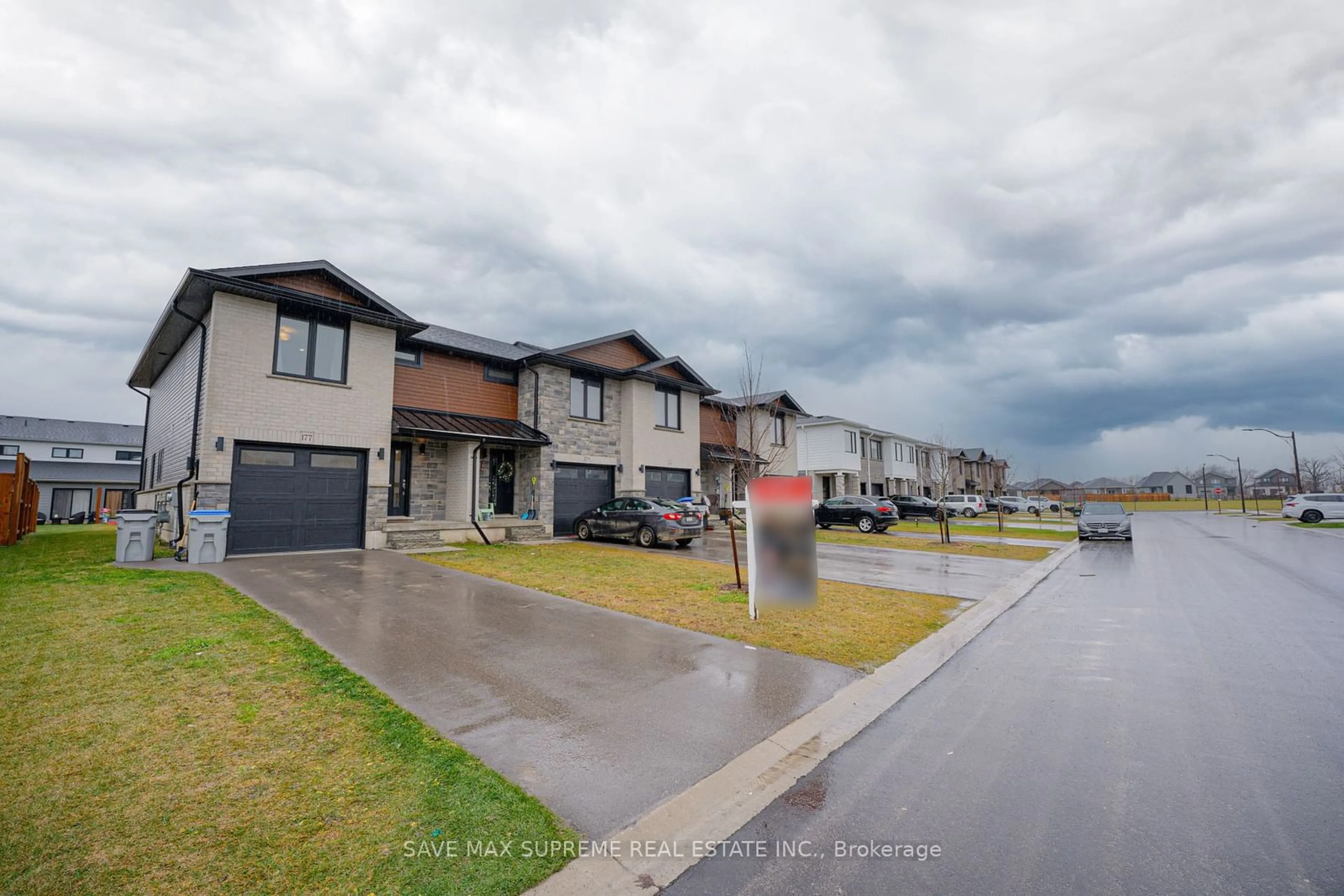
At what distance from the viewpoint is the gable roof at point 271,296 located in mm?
13031

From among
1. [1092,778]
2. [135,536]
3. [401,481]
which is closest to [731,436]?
[401,481]

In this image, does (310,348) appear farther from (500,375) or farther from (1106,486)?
(1106,486)

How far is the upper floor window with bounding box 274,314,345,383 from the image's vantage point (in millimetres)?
14188

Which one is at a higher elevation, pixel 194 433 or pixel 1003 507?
pixel 194 433

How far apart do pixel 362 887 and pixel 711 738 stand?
2.33 metres

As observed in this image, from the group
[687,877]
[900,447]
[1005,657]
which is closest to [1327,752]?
[1005,657]

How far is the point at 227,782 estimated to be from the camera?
10.9 ft

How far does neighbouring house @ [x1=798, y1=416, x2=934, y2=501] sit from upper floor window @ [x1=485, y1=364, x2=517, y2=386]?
21623 millimetres

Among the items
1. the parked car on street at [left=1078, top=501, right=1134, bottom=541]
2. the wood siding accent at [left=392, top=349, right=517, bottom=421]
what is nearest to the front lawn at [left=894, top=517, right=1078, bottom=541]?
the parked car on street at [left=1078, top=501, right=1134, bottom=541]

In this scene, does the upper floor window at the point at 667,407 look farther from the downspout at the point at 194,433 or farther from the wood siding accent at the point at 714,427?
the downspout at the point at 194,433

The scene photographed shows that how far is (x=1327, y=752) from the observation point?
13.2 ft

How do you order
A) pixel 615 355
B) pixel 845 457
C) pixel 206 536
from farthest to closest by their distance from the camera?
pixel 845 457 → pixel 615 355 → pixel 206 536

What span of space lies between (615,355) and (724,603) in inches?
596

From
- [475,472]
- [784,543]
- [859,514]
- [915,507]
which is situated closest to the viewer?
[784,543]
